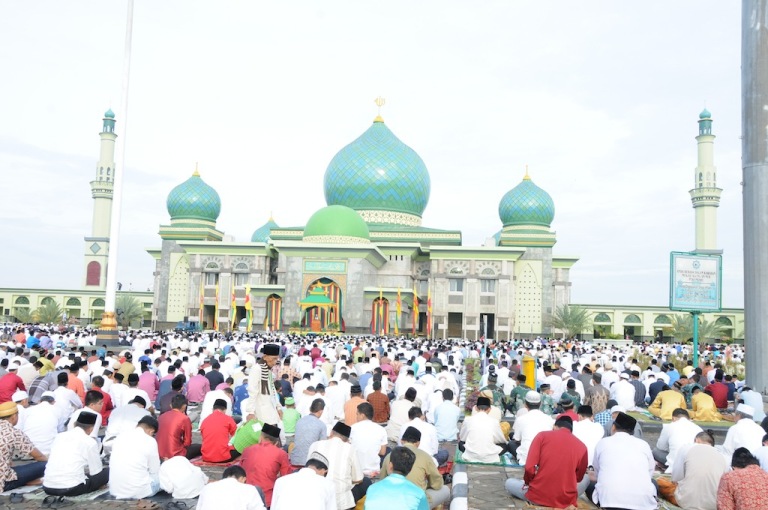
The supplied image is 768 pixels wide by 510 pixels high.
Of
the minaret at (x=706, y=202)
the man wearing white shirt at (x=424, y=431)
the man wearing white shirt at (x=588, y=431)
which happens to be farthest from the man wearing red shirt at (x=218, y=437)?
the minaret at (x=706, y=202)

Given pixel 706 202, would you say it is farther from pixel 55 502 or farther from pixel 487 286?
pixel 55 502

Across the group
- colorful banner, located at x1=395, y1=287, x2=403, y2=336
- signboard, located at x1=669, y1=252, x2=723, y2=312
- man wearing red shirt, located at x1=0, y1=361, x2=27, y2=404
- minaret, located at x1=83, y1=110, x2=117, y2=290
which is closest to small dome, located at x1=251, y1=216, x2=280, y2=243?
minaret, located at x1=83, y1=110, x2=117, y2=290

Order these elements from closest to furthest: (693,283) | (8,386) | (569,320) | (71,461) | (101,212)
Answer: (71,461) < (8,386) < (693,283) < (569,320) < (101,212)

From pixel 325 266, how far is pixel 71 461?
103ft

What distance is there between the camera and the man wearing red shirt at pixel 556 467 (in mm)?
6227

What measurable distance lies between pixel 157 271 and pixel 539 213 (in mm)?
24304

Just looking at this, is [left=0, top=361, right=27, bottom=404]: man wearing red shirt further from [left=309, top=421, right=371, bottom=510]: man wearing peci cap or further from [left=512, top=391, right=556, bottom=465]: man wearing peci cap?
[left=512, top=391, right=556, bottom=465]: man wearing peci cap

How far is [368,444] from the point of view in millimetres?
7324

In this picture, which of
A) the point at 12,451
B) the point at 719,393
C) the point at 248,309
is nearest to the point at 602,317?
the point at 248,309

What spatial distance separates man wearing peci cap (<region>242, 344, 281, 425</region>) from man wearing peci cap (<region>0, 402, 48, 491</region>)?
214cm

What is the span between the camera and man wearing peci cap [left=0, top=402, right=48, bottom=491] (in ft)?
21.2

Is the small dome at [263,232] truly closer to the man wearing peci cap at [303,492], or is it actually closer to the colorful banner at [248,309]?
the colorful banner at [248,309]

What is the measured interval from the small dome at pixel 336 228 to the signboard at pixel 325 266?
4.13 ft

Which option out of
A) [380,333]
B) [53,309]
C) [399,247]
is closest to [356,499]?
[380,333]
